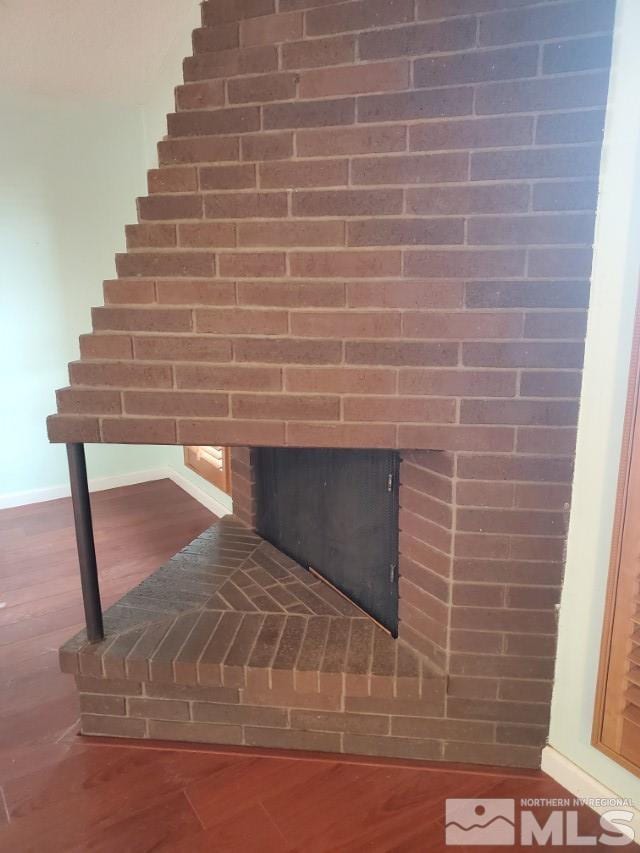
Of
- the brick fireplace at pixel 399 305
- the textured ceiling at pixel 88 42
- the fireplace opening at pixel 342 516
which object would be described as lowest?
the fireplace opening at pixel 342 516

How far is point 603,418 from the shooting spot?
4.76ft

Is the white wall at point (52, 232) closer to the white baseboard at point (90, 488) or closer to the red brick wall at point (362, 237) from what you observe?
the white baseboard at point (90, 488)

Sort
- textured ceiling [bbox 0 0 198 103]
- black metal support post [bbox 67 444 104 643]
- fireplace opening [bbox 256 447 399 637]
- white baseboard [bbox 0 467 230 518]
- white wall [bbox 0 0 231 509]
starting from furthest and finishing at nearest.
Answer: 1. white baseboard [bbox 0 467 230 518]
2. white wall [bbox 0 0 231 509]
3. textured ceiling [bbox 0 0 198 103]
4. fireplace opening [bbox 256 447 399 637]
5. black metal support post [bbox 67 444 104 643]

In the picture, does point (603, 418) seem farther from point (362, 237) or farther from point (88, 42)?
point (88, 42)

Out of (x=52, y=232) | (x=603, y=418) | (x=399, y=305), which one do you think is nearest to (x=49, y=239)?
(x=52, y=232)

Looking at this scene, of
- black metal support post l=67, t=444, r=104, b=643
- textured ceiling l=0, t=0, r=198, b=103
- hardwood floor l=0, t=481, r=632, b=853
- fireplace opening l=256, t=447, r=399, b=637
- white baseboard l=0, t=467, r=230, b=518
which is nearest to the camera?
hardwood floor l=0, t=481, r=632, b=853

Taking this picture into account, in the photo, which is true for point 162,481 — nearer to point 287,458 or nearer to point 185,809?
point 287,458

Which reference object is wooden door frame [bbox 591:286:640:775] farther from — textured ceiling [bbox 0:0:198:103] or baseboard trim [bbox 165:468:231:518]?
textured ceiling [bbox 0:0:198:103]

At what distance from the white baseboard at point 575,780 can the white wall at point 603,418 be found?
2cm

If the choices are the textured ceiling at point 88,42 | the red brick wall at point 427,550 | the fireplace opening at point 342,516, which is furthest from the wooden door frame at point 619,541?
the textured ceiling at point 88,42

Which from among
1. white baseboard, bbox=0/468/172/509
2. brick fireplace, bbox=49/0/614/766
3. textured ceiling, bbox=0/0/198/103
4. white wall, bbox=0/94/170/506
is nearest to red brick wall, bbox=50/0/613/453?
brick fireplace, bbox=49/0/614/766

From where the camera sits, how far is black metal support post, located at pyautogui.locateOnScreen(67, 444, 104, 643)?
176 centimetres

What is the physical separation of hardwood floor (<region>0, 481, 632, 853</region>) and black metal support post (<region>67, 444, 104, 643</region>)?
0.37 meters

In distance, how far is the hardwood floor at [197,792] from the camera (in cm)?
153
